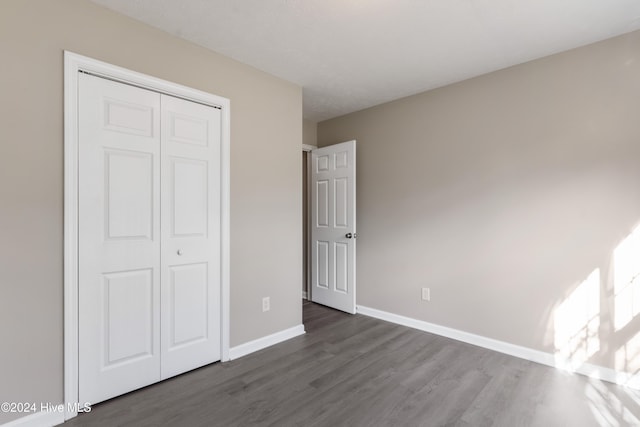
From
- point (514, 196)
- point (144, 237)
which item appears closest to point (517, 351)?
point (514, 196)

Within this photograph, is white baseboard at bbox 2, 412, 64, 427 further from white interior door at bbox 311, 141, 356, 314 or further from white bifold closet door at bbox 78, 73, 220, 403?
white interior door at bbox 311, 141, 356, 314

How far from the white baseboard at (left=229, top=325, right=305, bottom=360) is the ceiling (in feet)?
8.03

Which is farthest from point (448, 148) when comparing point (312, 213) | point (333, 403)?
point (333, 403)

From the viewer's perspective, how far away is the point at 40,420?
65.9 inches

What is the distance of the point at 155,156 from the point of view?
2125 mm

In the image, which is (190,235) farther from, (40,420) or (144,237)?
(40,420)

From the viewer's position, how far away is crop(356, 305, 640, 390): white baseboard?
2.15m

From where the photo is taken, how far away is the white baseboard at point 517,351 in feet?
7.05

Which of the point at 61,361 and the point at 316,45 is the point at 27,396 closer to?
the point at 61,361

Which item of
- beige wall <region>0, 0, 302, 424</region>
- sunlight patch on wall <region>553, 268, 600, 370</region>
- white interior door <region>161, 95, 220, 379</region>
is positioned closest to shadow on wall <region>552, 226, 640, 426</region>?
sunlight patch on wall <region>553, 268, 600, 370</region>

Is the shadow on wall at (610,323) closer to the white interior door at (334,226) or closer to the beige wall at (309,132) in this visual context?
the white interior door at (334,226)

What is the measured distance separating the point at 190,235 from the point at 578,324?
3041mm

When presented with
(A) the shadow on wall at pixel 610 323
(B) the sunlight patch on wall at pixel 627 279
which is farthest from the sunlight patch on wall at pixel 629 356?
(B) the sunlight patch on wall at pixel 627 279

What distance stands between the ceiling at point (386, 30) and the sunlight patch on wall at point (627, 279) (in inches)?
58.9
